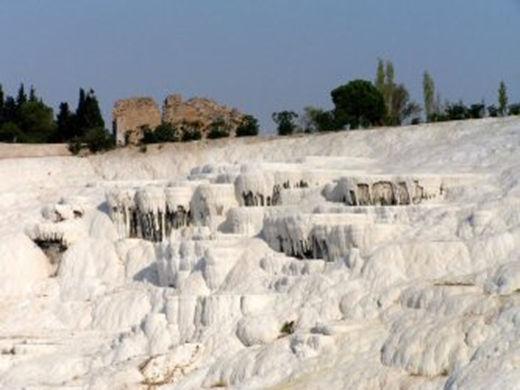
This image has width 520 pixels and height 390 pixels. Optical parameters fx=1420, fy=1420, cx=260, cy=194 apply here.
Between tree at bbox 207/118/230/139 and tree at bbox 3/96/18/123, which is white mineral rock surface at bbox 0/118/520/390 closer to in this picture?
tree at bbox 207/118/230/139

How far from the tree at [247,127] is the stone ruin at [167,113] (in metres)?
0.49

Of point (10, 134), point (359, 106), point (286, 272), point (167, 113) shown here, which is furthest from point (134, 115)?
point (286, 272)

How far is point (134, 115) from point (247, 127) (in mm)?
4843

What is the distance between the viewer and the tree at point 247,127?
47.0m

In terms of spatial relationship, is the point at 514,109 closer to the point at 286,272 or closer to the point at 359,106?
the point at 359,106

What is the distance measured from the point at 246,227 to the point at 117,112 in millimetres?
19653

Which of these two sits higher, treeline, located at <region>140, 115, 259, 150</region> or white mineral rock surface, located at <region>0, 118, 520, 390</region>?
treeline, located at <region>140, 115, 259, 150</region>

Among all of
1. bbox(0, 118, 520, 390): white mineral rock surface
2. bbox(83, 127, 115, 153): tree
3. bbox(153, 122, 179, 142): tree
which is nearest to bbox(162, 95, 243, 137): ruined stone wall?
bbox(153, 122, 179, 142): tree

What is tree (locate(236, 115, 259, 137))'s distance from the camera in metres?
47.0

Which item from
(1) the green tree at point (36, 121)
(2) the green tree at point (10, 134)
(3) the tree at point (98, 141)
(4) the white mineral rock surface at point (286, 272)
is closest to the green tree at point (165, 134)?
(3) the tree at point (98, 141)

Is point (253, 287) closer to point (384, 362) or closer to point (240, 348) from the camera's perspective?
point (240, 348)

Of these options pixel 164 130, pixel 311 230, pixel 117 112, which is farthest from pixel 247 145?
pixel 311 230

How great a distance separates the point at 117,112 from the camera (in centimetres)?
4991

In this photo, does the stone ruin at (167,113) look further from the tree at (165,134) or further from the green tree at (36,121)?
the green tree at (36,121)
